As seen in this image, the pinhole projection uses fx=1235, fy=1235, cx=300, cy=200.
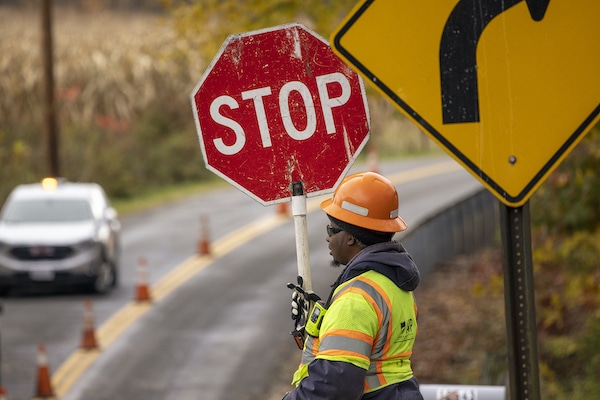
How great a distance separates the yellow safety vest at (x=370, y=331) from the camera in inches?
160

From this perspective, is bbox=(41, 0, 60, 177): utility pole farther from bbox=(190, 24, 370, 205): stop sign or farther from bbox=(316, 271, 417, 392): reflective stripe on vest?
bbox=(316, 271, 417, 392): reflective stripe on vest

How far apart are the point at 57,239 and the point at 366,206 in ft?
54.2

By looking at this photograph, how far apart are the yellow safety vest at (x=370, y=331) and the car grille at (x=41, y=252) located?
16375 millimetres

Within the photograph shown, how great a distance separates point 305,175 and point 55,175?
84.6 feet

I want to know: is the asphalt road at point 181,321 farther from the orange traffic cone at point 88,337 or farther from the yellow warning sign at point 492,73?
the yellow warning sign at point 492,73

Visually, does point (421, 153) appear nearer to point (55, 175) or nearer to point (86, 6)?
point (55, 175)

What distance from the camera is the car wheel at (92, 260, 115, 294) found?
68.5 feet

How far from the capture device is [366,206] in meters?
4.39

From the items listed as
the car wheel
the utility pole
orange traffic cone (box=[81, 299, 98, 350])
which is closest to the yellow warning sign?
orange traffic cone (box=[81, 299, 98, 350])

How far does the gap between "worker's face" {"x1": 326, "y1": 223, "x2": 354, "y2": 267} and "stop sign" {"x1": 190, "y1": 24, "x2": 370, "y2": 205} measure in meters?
0.27

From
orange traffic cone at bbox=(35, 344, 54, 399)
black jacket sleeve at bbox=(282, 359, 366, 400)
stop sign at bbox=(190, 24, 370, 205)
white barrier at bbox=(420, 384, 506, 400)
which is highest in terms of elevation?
stop sign at bbox=(190, 24, 370, 205)

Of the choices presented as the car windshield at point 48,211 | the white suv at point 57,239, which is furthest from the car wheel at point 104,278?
the car windshield at point 48,211

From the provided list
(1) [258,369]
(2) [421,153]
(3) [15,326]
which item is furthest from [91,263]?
(2) [421,153]

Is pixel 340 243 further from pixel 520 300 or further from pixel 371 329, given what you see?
pixel 520 300
